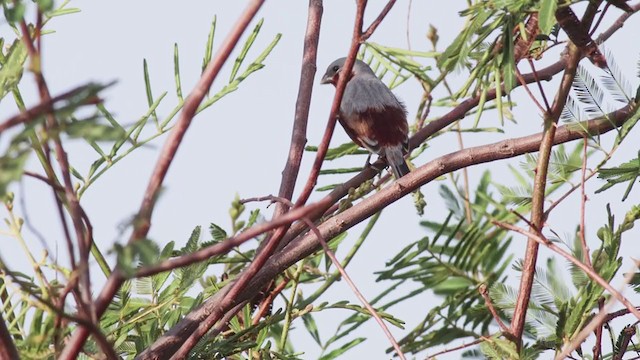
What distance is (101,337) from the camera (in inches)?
51.4

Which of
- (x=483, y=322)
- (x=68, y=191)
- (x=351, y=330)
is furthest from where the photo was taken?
(x=483, y=322)

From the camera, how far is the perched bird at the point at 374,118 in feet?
17.0

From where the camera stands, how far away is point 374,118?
18.9 ft

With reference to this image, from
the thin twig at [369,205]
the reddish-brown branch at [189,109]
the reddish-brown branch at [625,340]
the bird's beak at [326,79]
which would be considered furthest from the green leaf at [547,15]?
the bird's beak at [326,79]

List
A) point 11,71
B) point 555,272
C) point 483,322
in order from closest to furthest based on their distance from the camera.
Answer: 1. point 11,71
2. point 555,272
3. point 483,322

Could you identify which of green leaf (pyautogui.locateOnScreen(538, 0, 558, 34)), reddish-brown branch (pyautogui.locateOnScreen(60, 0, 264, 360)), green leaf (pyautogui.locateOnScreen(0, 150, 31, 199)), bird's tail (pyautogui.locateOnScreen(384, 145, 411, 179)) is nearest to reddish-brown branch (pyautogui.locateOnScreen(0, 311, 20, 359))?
reddish-brown branch (pyautogui.locateOnScreen(60, 0, 264, 360))

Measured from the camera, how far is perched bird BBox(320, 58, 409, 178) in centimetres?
519

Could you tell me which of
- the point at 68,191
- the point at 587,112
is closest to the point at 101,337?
the point at 68,191

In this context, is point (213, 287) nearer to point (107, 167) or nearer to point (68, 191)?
point (107, 167)

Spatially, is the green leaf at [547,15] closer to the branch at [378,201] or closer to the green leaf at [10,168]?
the branch at [378,201]

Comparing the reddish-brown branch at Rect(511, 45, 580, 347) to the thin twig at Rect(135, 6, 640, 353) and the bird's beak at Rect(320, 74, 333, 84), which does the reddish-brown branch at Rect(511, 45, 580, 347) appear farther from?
the bird's beak at Rect(320, 74, 333, 84)

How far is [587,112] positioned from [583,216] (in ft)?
1.76

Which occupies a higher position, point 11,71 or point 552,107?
point 11,71

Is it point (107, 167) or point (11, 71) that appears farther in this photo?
point (107, 167)
